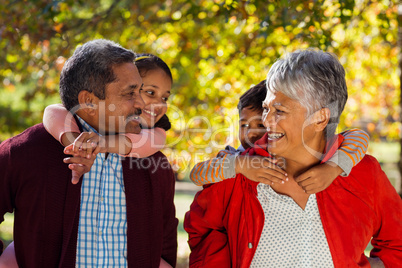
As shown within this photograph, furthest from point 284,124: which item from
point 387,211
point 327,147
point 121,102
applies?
point 121,102

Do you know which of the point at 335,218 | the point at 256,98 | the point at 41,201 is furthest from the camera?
the point at 256,98

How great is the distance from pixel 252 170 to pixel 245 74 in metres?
3.40

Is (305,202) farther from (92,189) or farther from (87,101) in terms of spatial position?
(87,101)

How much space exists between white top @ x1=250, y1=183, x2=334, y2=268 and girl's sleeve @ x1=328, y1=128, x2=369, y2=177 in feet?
0.70

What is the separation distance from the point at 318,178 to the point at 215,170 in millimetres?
496

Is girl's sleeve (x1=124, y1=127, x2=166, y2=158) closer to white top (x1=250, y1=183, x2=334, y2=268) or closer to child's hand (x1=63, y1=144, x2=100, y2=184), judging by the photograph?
child's hand (x1=63, y1=144, x2=100, y2=184)

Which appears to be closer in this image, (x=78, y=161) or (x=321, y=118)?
(x=78, y=161)

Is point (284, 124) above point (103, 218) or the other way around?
above

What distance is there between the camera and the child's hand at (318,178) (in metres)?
2.18

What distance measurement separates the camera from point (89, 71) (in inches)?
90.4

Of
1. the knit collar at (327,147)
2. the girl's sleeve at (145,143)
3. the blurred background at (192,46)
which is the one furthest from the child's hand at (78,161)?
the blurred background at (192,46)

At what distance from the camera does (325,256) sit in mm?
2172

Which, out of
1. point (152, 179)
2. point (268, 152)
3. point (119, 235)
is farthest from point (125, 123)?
point (268, 152)

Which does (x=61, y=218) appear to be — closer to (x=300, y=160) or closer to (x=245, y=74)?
(x=300, y=160)
